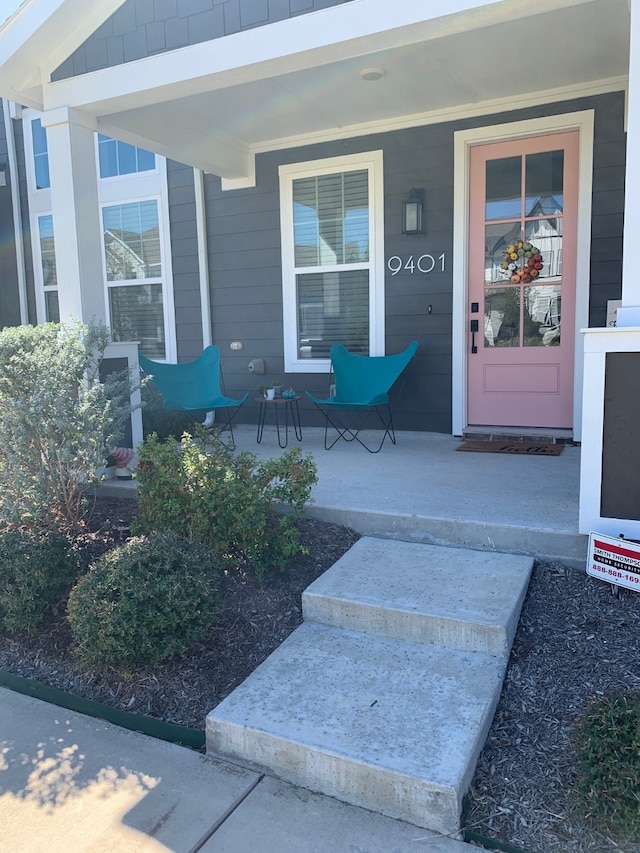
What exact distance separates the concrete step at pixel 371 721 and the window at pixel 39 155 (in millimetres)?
6238

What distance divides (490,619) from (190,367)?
12.0 ft

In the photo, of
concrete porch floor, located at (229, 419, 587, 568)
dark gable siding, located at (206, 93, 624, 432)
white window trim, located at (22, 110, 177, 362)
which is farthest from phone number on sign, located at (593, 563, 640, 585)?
white window trim, located at (22, 110, 177, 362)

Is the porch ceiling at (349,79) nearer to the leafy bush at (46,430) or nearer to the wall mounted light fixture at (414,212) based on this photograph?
the wall mounted light fixture at (414,212)

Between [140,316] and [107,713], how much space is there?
4720mm

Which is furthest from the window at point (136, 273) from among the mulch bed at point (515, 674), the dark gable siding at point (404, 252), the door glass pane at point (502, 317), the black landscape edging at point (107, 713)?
the black landscape edging at point (107, 713)

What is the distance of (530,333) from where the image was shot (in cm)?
477

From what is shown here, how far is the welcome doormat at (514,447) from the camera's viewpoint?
14.4 feet

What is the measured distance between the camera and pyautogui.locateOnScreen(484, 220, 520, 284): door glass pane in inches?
187

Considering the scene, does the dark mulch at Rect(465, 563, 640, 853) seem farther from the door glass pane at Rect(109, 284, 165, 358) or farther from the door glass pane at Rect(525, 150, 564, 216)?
the door glass pane at Rect(109, 284, 165, 358)

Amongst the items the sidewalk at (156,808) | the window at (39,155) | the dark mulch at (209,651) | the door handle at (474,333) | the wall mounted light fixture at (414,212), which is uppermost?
the window at (39,155)

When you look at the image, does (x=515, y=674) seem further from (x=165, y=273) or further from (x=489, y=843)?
(x=165, y=273)

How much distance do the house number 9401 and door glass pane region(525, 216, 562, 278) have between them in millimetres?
657

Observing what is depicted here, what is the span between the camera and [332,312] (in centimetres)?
545

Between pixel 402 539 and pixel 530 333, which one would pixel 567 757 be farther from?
pixel 530 333
